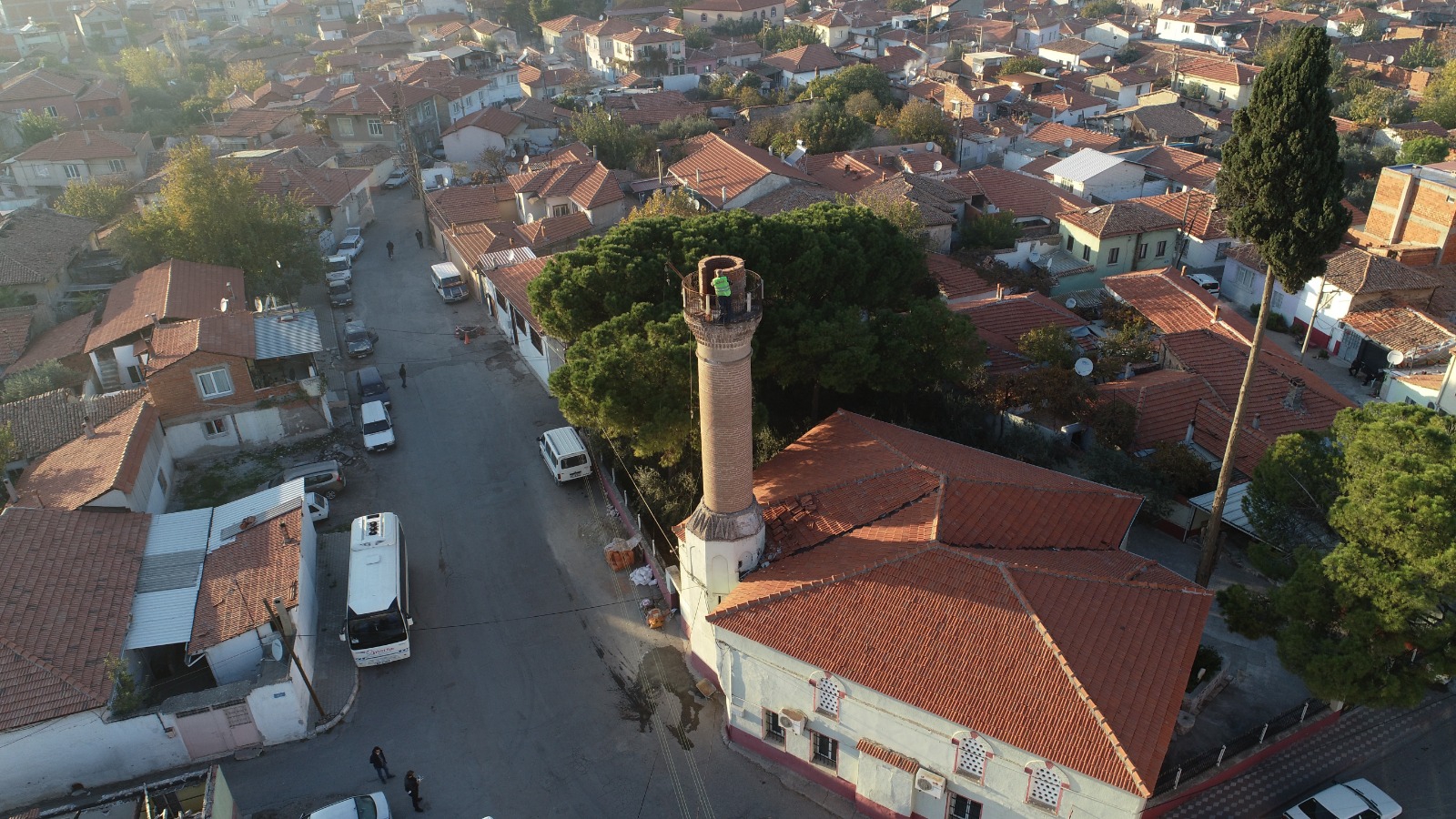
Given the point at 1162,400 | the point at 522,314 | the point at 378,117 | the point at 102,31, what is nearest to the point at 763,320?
the point at 1162,400

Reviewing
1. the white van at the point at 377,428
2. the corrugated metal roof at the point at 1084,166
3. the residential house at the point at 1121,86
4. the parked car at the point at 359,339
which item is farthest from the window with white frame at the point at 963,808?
the residential house at the point at 1121,86

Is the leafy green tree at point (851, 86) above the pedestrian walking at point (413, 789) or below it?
above

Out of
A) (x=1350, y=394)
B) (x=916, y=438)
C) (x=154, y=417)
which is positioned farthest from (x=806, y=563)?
(x=1350, y=394)

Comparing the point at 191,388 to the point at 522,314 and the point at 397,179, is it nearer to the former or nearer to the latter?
the point at 522,314

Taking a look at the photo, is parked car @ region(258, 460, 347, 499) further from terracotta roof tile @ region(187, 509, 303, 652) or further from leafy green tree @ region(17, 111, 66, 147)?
leafy green tree @ region(17, 111, 66, 147)

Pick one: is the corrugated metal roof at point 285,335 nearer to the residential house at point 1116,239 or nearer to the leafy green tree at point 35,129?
the residential house at point 1116,239

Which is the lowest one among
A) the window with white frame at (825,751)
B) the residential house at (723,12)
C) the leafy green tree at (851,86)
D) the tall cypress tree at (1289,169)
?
the window with white frame at (825,751)

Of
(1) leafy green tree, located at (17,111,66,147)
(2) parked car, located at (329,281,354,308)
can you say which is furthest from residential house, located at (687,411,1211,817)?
(1) leafy green tree, located at (17,111,66,147)

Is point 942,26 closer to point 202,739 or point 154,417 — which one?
point 154,417
